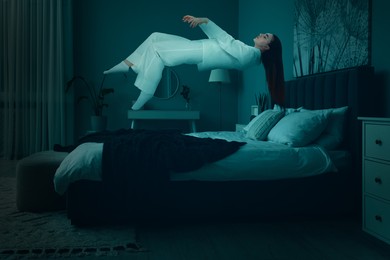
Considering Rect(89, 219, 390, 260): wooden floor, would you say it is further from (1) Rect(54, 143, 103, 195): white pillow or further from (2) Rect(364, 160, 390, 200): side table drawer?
(1) Rect(54, 143, 103, 195): white pillow

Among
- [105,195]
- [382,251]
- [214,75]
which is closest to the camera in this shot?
[382,251]

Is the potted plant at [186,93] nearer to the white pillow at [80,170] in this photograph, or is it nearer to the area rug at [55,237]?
the area rug at [55,237]

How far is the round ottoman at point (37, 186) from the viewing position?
8.94 ft

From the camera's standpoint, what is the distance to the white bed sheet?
2.36 meters

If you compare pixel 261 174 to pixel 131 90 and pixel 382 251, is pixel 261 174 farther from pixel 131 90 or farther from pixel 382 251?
pixel 131 90

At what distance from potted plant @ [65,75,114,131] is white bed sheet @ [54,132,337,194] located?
9.21 feet

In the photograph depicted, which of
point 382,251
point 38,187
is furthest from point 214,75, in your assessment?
point 382,251

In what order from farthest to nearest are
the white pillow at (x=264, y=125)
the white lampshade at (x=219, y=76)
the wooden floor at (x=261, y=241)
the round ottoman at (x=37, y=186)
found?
the white lampshade at (x=219, y=76), the white pillow at (x=264, y=125), the round ottoman at (x=37, y=186), the wooden floor at (x=261, y=241)

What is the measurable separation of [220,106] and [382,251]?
396 centimetres

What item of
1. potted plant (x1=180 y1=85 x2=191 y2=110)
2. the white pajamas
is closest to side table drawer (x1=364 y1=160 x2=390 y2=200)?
the white pajamas

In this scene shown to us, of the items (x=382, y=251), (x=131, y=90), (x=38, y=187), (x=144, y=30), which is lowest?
(x=382, y=251)

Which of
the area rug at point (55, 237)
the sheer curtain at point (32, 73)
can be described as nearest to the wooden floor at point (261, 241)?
the area rug at point (55, 237)

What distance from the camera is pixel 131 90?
18.5 feet

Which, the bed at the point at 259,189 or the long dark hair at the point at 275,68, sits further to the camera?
the long dark hair at the point at 275,68
